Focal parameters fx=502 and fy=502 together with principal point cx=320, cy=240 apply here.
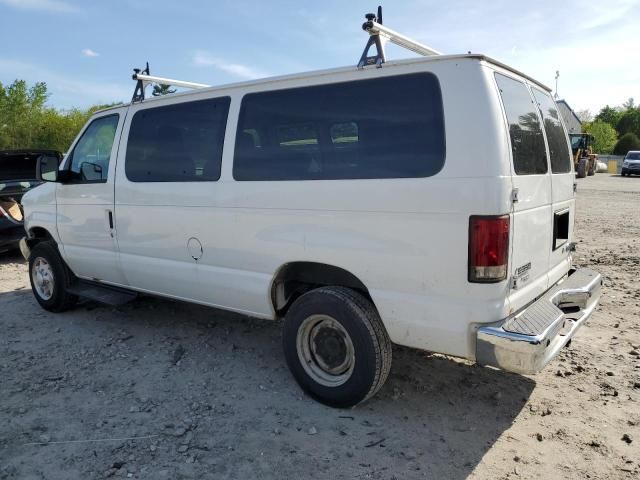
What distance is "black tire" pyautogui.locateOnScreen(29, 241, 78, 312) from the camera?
222 inches

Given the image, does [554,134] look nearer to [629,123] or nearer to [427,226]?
[427,226]

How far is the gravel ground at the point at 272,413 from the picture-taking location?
117 inches

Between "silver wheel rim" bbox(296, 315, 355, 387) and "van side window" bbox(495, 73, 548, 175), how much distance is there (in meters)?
1.60

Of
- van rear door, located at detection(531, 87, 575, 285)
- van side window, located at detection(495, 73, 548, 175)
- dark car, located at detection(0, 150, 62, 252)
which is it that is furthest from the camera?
dark car, located at detection(0, 150, 62, 252)

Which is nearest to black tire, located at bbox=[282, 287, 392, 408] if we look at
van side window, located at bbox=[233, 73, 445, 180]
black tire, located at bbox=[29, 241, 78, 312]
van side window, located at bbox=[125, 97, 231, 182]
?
van side window, located at bbox=[233, 73, 445, 180]

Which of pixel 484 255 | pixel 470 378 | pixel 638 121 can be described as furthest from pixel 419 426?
pixel 638 121

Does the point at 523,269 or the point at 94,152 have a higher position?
the point at 94,152

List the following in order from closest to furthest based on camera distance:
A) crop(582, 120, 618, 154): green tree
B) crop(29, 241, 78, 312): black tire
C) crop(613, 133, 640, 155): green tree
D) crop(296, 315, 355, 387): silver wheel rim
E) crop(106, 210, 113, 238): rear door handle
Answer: crop(296, 315, 355, 387): silver wheel rim → crop(106, 210, 113, 238): rear door handle → crop(29, 241, 78, 312): black tire → crop(613, 133, 640, 155): green tree → crop(582, 120, 618, 154): green tree

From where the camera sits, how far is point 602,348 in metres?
4.50

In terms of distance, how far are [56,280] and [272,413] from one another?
137 inches

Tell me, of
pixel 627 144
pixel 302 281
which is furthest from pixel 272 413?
pixel 627 144

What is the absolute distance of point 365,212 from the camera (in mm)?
3197

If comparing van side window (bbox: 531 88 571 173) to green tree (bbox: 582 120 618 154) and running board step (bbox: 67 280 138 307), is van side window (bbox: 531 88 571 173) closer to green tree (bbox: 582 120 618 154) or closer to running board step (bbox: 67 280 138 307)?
running board step (bbox: 67 280 138 307)

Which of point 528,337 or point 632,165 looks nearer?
point 528,337
